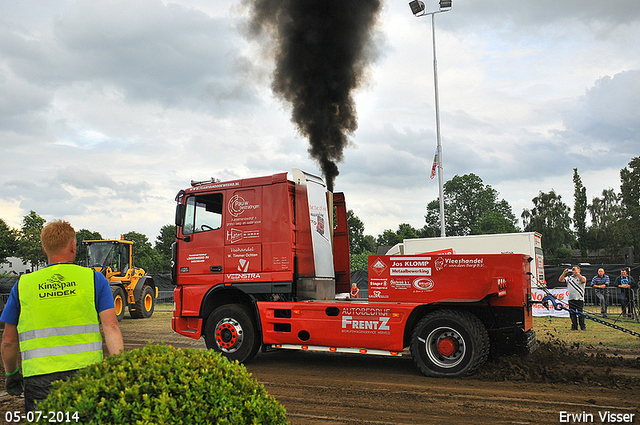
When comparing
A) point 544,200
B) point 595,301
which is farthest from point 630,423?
point 544,200

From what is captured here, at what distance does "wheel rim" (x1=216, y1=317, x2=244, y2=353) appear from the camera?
8.04 m

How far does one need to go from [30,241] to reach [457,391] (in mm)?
56468

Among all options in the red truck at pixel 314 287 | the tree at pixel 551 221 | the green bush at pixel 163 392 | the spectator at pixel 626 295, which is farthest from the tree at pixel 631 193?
the green bush at pixel 163 392

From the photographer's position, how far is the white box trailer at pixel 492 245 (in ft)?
52.6

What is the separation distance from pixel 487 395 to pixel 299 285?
3.43m

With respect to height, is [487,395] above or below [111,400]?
below

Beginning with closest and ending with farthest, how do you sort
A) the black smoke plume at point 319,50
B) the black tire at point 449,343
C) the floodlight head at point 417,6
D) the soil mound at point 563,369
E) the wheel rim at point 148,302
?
1. the soil mound at point 563,369
2. the black tire at point 449,343
3. the black smoke plume at point 319,50
4. the wheel rim at point 148,302
5. the floodlight head at point 417,6

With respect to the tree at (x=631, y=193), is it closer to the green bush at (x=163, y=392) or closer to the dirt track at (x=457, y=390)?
the dirt track at (x=457, y=390)

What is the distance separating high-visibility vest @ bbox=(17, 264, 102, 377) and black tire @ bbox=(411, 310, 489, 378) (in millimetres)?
4968

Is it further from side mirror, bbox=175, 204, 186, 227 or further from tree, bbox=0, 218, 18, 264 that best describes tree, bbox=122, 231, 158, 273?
side mirror, bbox=175, 204, 186, 227

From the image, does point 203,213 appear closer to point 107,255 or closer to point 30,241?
point 107,255

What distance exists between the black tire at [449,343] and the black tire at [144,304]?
1290 cm

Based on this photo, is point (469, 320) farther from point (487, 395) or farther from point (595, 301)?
point (595, 301)

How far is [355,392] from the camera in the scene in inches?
241
